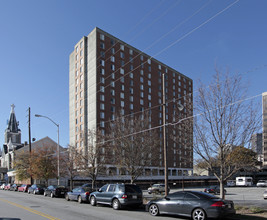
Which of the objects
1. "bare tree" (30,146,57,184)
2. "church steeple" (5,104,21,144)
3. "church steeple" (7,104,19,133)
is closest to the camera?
"bare tree" (30,146,57,184)

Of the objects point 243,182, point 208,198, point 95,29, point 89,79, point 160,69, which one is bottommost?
point 243,182

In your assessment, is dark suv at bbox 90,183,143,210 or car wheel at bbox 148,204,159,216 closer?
car wheel at bbox 148,204,159,216

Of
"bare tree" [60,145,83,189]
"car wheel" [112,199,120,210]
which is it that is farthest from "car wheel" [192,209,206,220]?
"bare tree" [60,145,83,189]

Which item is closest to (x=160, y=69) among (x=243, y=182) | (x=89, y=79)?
(x=89, y=79)

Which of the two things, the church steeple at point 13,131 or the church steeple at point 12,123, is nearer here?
the church steeple at point 13,131

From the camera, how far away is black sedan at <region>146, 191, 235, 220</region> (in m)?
11.9

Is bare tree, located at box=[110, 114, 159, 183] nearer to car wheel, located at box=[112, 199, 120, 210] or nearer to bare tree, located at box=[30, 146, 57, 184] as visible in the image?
car wheel, located at box=[112, 199, 120, 210]

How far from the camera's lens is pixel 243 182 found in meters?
67.0

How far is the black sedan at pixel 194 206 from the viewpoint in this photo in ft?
38.9

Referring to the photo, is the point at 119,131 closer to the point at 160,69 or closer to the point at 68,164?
the point at 68,164

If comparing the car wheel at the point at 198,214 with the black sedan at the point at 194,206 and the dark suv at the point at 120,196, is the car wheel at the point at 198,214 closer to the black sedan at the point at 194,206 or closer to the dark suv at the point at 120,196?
the black sedan at the point at 194,206

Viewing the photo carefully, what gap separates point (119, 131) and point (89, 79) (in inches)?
1916

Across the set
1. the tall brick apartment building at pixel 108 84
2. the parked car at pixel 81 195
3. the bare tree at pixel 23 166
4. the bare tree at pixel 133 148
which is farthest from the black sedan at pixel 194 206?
the tall brick apartment building at pixel 108 84

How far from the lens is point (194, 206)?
1243 cm
